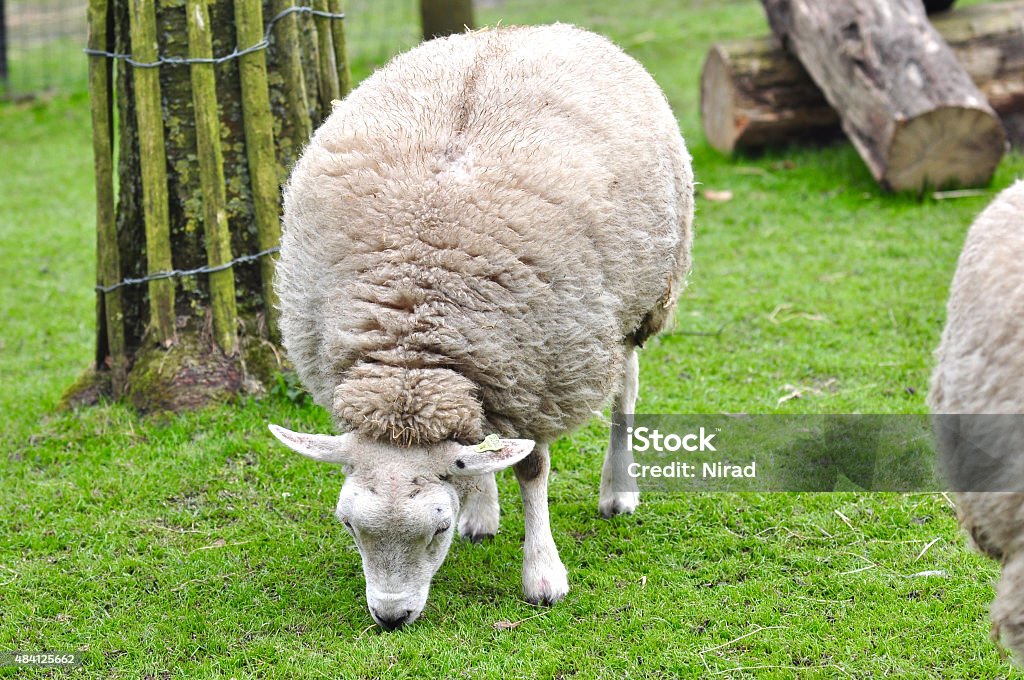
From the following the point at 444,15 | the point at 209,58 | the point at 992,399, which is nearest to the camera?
the point at 992,399

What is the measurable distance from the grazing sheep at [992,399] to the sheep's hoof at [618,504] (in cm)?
180

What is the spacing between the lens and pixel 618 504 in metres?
4.65

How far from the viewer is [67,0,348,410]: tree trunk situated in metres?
5.09

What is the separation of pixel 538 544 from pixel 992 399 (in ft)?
6.08

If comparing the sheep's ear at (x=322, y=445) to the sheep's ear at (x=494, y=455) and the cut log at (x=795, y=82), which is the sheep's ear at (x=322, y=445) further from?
the cut log at (x=795, y=82)

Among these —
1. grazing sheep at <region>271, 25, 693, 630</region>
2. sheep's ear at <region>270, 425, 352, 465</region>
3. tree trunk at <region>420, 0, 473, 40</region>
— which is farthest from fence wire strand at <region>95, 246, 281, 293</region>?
tree trunk at <region>420, 0, 473, 40</region>

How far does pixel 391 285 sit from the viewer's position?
3.56 metres

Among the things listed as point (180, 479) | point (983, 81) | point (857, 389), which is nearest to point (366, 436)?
point (180, 479)

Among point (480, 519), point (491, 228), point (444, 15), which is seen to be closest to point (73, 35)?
point (444, 15)

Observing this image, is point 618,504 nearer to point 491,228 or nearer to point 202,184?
point 491,228

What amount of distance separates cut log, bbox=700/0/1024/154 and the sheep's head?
6030 millimetres

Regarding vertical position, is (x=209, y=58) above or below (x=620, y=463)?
above

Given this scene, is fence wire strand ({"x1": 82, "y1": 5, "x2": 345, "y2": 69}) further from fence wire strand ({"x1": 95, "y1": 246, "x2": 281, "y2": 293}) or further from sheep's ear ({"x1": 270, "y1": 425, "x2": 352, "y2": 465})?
sheep's ear ({"x1": 270, "y1": 425, "x2": 352, "y2": 465})

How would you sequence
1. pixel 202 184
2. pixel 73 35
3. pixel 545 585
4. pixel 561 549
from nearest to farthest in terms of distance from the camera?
pixel 545 585 < pixel 561 549 < pixel 202 184 < pixel 73 35
